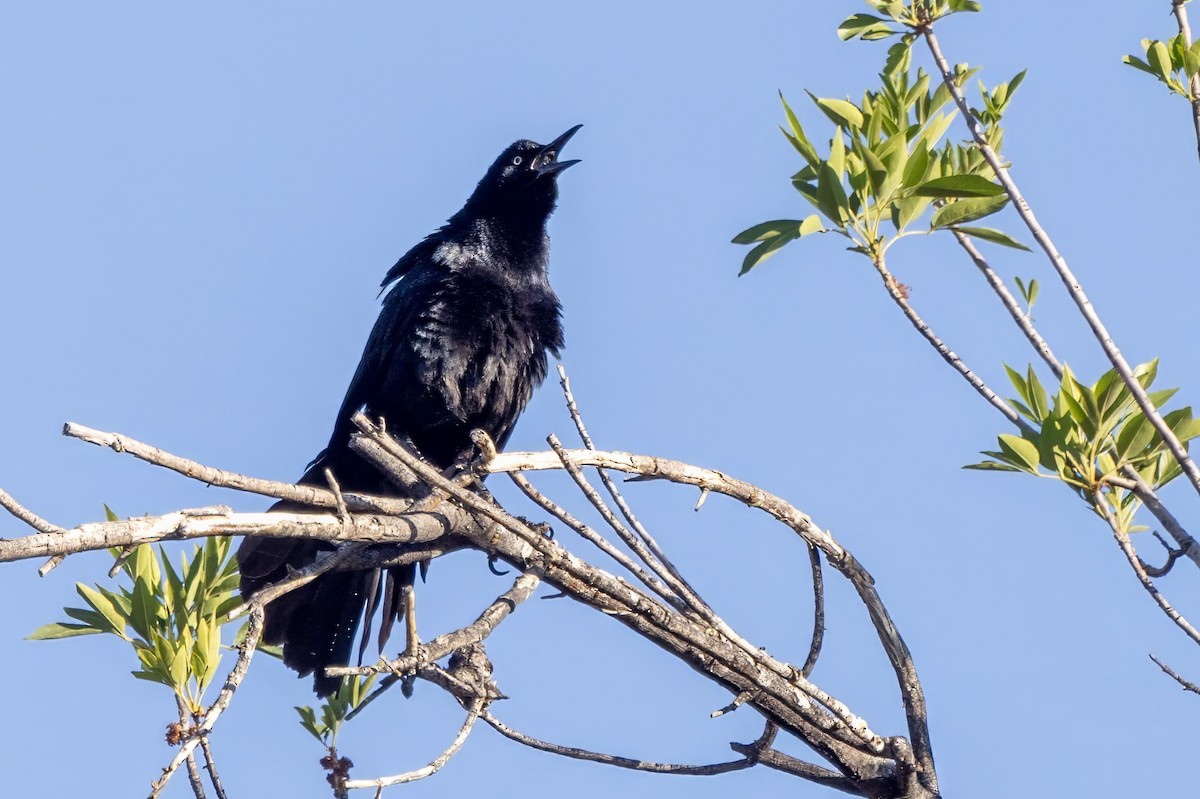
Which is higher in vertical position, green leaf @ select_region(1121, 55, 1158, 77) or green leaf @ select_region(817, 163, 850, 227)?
green leaf @ select_region(1121, 55, 1158, 77)

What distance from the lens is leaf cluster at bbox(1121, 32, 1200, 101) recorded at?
285 centimetres

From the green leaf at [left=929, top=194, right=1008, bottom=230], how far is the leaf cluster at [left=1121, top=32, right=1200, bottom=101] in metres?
0.50

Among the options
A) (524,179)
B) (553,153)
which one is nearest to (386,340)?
(524,179)

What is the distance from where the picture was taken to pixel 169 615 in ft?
10.4

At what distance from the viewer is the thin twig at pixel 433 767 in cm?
235

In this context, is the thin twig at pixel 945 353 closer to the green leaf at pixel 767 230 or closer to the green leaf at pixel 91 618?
the green leaf at pixel 767 230

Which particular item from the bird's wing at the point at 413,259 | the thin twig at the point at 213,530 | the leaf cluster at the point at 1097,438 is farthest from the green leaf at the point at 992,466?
the bird's wing at the point at 413,259

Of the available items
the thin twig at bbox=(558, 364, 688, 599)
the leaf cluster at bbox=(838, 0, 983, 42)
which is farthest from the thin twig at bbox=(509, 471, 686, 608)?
the leaf cluster at bbox=(838, 0, 983, 42)

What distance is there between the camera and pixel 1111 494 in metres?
2.76

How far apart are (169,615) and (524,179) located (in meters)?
3.64

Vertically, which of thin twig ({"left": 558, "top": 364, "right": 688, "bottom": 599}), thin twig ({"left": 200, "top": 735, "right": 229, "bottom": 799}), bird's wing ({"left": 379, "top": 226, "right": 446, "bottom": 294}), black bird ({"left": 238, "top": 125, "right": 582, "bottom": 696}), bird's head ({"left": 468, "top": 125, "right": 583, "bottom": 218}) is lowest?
thin twig ({"left": 200, "top": 735, "right": 229, "bottom": 799})

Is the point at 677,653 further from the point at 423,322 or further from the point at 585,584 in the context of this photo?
the point at 423,322

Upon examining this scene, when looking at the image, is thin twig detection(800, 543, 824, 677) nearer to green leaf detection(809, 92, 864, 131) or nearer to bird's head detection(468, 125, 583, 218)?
green leaf detection(809, 92, 864, 131)

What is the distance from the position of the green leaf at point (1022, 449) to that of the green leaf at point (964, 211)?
53cm
